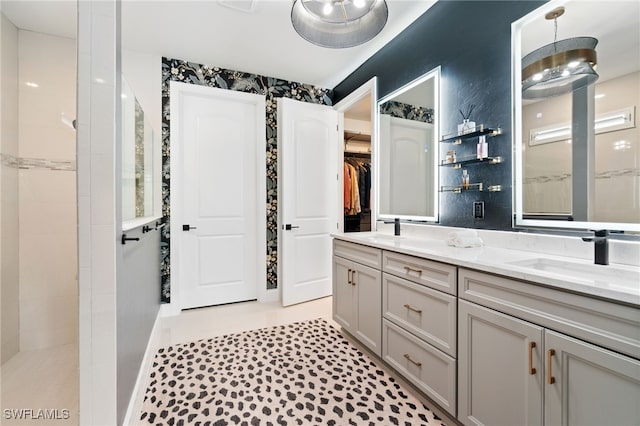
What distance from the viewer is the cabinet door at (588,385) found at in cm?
85

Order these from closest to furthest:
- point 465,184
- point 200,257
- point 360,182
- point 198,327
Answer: point 465,184
point 198,327
point 200,257
point 360,182

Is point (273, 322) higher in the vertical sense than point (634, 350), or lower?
lower

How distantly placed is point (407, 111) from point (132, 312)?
98.5 inches

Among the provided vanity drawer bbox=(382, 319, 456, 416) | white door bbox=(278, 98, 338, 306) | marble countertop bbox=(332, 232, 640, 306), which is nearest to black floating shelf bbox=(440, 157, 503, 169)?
marble countertop bbox=(332, 232, 640, 306)

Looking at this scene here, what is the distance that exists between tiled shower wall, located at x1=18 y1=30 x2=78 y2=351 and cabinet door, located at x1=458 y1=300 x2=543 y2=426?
2.92 meters

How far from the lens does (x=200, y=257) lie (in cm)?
313

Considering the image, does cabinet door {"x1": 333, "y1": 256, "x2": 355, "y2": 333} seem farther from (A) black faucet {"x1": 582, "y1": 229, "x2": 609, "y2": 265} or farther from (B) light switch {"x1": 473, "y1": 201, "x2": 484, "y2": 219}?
(A) black faucet {"x1": 582, "y1": 229, "x2": 609, "y2": 265}

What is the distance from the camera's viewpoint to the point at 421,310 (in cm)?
159

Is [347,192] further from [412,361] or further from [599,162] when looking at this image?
[599,162]

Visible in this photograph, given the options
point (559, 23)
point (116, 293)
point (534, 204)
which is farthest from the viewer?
point (534, 204)

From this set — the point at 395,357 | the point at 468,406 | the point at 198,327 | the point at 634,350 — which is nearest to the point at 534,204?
the point at 634,350

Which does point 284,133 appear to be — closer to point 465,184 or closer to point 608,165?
point 465,184

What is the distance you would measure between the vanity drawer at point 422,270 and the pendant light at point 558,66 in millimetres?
1097

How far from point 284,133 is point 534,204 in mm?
2392
